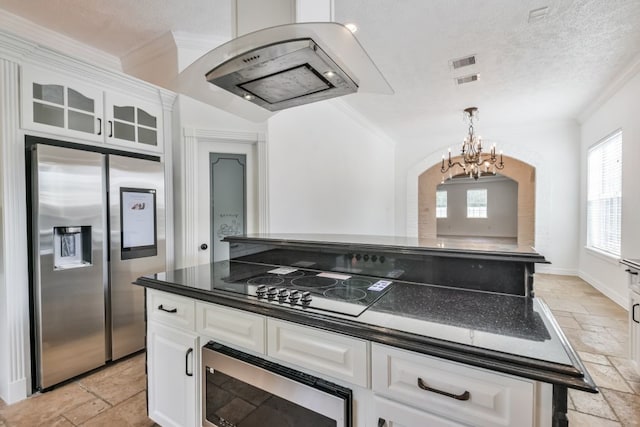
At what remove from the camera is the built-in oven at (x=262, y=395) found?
41.4 inches

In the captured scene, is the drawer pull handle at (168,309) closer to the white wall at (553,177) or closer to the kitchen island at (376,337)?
the kitchen island at (376,337)

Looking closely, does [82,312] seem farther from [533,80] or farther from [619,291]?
[619,291]

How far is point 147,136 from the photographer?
271 cm

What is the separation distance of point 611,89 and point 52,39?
255 inches

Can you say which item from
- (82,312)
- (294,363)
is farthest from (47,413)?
(294,363)

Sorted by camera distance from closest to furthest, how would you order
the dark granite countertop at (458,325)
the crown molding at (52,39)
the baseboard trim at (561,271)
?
the dark granite countertop at (458,325), the crown molding at (52,39), the baseboard trim at (561,271)

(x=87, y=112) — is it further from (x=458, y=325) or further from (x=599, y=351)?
(x=599, y=351)

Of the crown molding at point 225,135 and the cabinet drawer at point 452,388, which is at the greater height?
the crown molding at point 225,135

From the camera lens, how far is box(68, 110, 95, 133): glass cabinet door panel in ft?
7.37

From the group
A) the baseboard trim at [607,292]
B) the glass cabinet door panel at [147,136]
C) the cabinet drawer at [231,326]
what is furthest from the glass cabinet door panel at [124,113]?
the baseboard trim at [607,292]

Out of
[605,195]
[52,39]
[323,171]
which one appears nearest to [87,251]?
[52,39]

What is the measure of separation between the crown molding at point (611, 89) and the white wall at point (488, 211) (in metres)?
7.27

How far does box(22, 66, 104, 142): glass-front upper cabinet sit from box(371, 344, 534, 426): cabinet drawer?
8.59 feet

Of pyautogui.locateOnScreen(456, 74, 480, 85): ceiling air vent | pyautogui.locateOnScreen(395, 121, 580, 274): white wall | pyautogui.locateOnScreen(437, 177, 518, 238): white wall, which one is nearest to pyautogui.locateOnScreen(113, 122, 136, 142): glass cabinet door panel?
pyautogui.locateOnScreen(456, 74, 480, 85): ceiling air vent
